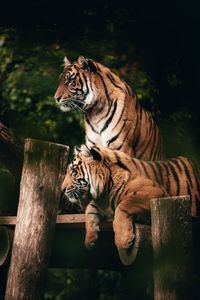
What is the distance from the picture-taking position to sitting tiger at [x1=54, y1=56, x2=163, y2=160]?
3602 mm

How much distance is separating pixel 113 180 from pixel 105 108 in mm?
1117

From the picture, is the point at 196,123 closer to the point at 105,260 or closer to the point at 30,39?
the point at 30,39

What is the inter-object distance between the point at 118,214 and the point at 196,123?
0.87 meters

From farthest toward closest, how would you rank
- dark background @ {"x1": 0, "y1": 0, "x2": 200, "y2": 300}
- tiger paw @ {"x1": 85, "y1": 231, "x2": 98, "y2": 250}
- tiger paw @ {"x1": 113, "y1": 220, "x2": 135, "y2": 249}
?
tiger paw @ {"x1": 85, "y1": 231, "x2": 98, "y2": 250}
tiger paw @ {"x1": 113, "y1": 220, "x2": 135, "y2": 249}
dark background @ {"x1": 0, "y1": 0, "x2": 200, "y2": 300}

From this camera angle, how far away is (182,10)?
1.11 metres

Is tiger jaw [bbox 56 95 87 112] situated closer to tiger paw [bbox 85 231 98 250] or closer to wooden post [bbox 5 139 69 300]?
wooden post [bbox 5 139 69 300]

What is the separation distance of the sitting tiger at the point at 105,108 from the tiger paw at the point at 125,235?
138cm

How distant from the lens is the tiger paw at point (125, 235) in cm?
216

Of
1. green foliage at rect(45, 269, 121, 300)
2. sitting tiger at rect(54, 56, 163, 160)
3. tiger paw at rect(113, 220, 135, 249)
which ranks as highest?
sitting tiger at rect(54, 56, 163, 160)

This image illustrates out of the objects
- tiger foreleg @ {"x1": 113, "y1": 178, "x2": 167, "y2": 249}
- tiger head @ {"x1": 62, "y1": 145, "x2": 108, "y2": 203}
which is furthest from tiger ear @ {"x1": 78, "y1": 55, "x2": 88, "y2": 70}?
tiger foreleg @ {"x1": 113, "y1": 178, "x2": 167, "y2": 249}

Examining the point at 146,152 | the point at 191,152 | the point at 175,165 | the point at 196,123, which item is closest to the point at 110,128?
the point at 146,152

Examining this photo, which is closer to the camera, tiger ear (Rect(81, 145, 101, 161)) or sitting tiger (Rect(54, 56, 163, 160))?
tiger ear (Rect(81, 145, 101, 161))

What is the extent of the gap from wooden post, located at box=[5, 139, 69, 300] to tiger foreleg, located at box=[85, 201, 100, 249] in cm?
25

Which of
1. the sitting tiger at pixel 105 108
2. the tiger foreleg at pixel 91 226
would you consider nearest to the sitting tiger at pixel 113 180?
the tiger foreleg at pixel 91 226
